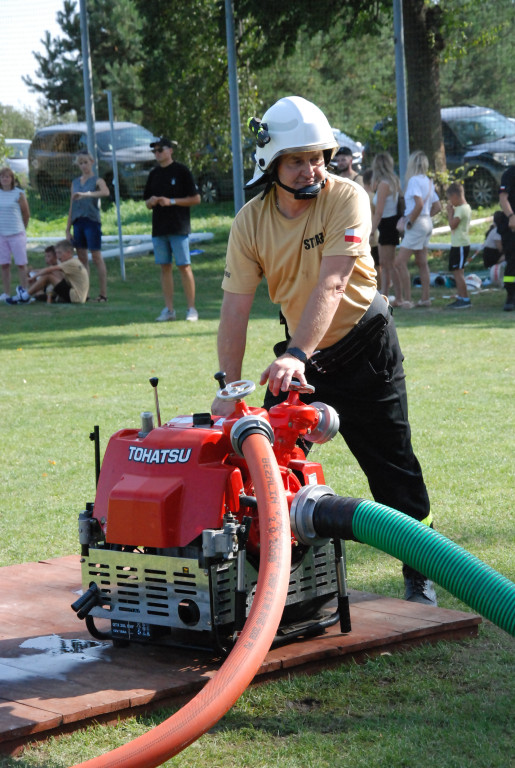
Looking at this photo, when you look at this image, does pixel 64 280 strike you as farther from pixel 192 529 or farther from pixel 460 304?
pixel 192 529

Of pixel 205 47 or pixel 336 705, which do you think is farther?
pixel 205 47

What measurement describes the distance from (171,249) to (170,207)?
0.57 m

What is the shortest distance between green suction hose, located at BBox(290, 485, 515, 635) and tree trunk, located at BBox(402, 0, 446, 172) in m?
17.2

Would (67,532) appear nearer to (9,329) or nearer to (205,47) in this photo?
(9,329)

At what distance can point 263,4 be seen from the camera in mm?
19719

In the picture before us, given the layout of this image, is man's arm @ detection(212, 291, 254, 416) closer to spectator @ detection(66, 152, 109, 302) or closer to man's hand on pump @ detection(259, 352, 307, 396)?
man's hand on pump @ detection(259, 352, 307, 396)

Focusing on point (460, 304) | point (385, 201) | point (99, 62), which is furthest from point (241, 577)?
point (99, 62)

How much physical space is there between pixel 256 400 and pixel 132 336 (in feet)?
15.4

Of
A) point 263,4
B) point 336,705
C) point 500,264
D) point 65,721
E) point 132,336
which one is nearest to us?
point 65,721

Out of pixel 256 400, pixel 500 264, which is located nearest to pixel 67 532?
pixel 256 400

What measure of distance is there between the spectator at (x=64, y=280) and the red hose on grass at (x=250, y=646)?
1374cm

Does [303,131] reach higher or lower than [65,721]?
higher

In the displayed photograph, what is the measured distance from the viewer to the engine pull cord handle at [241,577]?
11.1 feet

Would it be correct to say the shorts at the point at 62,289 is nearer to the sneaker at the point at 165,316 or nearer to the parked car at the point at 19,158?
the sneaker at the point at 165,316
